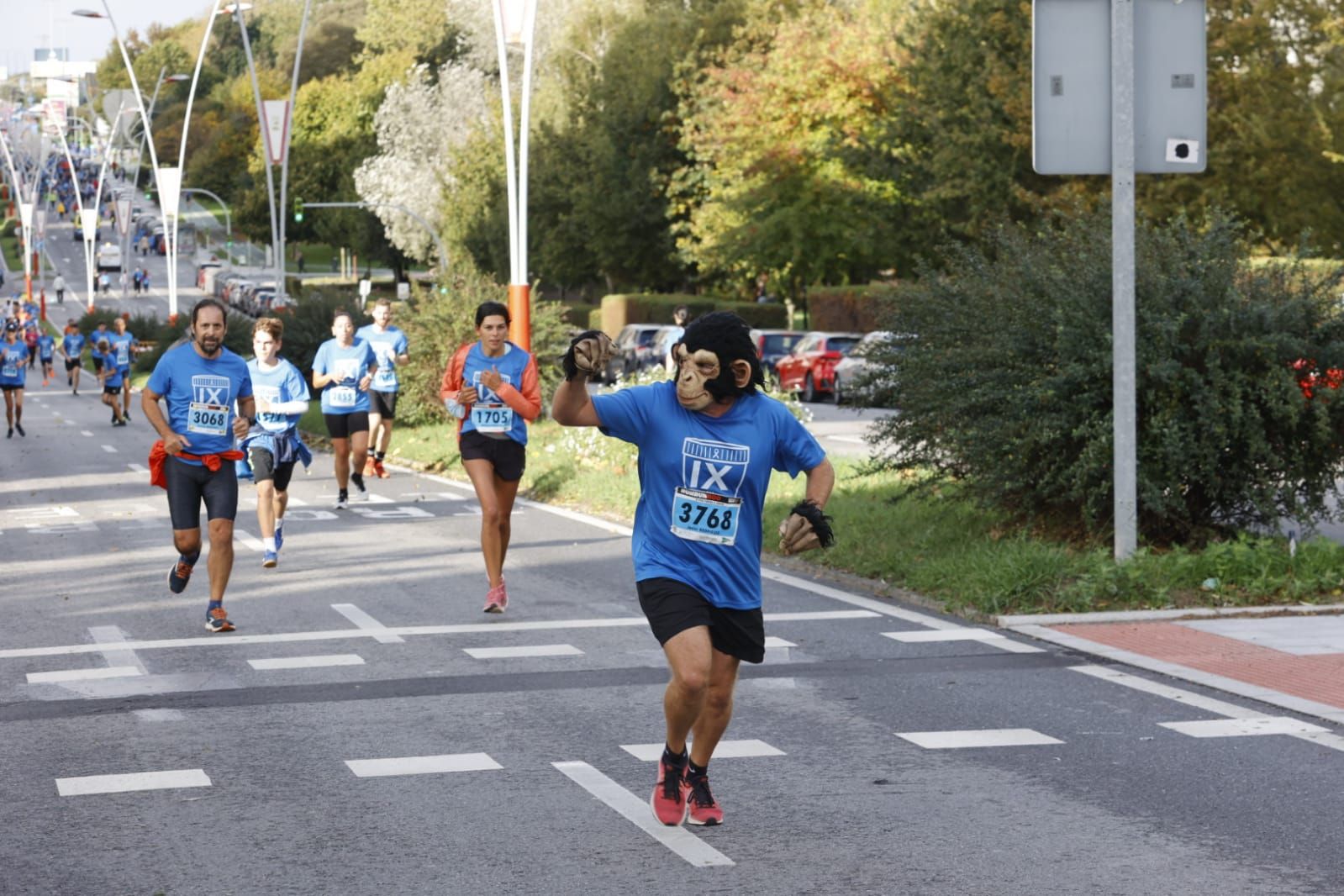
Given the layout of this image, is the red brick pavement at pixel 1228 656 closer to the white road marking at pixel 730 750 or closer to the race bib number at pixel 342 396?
the white road marking at pixel 730 750

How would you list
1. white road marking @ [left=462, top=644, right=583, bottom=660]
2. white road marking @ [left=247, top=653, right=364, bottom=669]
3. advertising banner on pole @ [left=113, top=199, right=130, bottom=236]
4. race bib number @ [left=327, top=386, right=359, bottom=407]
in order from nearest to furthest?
1. white road marking @ [left=247, top=653, right=364, bottom=669]
2. white road marking @ [left=462, top=644, right=583, bottom=660]
3. race bib number @ [left=327, top=386, right=359, bottom=407]
4. advertising banner on pole @ [left=113, top=199, right=130, bottom=236]

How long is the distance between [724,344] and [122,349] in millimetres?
31035

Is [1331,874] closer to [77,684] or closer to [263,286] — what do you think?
[77,684]

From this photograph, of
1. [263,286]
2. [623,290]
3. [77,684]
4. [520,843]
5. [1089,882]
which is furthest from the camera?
[263,286]

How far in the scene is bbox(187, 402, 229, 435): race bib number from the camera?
36.6 ft

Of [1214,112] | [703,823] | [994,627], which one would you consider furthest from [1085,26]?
[1214,112]

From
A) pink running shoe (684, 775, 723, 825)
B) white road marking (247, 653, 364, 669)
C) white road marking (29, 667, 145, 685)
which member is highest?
pink running shoe (684, 775, 723, 825)

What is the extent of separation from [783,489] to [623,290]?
57351 millimetres

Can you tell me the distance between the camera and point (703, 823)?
6.61m

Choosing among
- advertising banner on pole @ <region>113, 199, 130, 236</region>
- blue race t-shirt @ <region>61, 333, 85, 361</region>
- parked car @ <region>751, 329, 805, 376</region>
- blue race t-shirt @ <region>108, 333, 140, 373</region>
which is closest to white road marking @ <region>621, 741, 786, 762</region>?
blue race t-shirt @ <region>108, 333, 140, 373</region>

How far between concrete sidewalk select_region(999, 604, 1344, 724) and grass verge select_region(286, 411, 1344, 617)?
26 centimetres

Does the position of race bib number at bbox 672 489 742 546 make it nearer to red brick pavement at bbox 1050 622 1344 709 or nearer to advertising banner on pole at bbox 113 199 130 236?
red brick pavement at bbox 1050 622 1344 709

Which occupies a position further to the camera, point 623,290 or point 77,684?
point 623,290

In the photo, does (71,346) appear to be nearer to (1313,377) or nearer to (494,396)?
(494,396)
